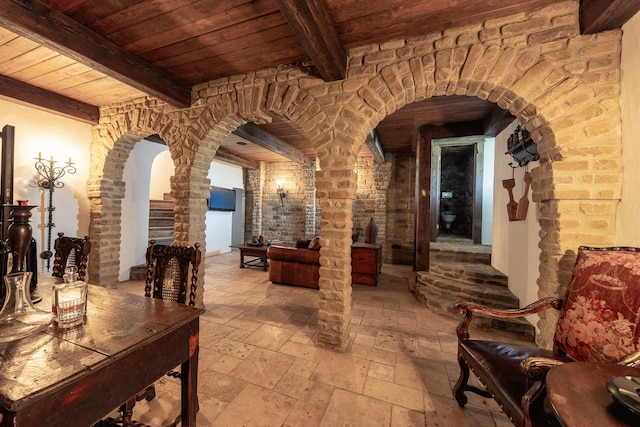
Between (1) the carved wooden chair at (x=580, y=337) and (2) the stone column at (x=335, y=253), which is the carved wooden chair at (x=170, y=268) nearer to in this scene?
(2) the stone column at (x=335, y=253)

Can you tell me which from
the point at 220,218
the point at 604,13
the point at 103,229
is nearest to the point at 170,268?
the point at 103,229

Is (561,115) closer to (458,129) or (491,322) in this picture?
(491,322)

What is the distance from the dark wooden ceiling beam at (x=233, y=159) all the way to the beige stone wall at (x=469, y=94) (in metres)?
3.37

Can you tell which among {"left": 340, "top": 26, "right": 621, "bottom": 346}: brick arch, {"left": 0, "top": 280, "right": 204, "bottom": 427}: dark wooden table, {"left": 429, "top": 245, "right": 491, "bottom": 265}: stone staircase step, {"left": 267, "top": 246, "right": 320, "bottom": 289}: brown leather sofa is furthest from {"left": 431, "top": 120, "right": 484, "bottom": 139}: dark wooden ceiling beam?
{"left": 0, "top": 280, "right": 204, "bottom": 427}: dark wooden table

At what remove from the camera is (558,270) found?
186 centimetres

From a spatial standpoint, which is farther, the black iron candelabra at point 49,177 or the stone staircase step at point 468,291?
the black iron candelabra at point 49,177

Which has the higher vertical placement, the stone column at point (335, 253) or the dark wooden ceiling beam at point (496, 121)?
the dark wooden ceiling beam at point (496, 121)

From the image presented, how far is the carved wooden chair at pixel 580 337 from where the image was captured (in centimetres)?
108

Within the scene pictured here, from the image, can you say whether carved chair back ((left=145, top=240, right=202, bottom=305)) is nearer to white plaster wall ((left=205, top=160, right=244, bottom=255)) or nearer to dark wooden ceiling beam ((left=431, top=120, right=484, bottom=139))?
dark wooden ceiling beam ((left=431, top=120, right=484, bottom=139))

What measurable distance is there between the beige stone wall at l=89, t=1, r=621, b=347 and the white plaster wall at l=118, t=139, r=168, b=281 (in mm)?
2138

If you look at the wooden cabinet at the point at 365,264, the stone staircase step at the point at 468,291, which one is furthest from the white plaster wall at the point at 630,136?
the wooden cabinet at the point at 365,264

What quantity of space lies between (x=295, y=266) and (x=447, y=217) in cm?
551

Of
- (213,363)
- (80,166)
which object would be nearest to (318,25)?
(213,363)

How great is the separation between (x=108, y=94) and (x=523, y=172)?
5.53 metres
